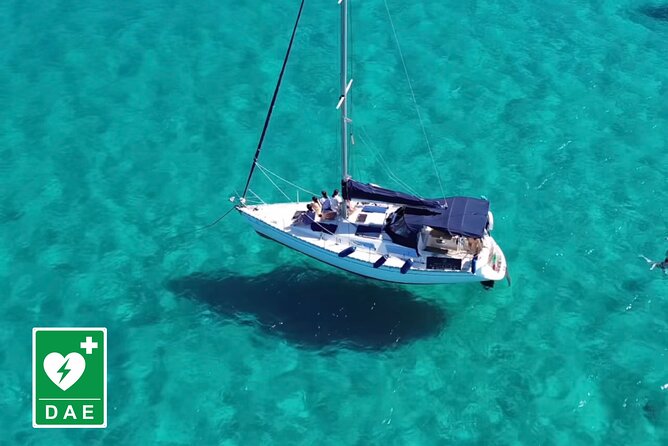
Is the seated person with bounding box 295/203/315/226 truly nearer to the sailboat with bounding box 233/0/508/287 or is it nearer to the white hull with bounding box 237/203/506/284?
the sailboat with bounding box 233/0/508/287

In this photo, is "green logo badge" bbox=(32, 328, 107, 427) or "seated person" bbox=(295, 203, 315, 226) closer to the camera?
"green logo badge" bbox=(32, 328, 107, 427)

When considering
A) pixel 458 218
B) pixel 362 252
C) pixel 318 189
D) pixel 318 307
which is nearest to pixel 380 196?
pixel 362 252

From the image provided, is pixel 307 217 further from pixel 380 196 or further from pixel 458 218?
pixel 458 218

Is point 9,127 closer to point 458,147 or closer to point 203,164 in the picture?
point 203,164

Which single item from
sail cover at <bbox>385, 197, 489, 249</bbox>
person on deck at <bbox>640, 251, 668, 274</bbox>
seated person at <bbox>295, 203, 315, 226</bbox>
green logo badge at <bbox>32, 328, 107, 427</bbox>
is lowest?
green logo badge at <bbox>32, 328, 107, 427</bbox>

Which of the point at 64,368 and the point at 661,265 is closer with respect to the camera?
the point at 64,368

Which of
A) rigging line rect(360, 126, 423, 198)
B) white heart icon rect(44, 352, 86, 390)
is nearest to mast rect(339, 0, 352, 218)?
rigging line rect(360, 126, 423, 198)

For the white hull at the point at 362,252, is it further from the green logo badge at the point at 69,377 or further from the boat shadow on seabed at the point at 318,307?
→ the green logo badge at the point at 69,377
